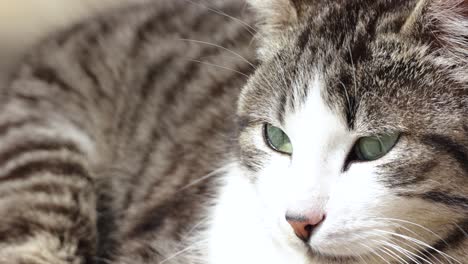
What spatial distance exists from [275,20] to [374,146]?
14.3 inches

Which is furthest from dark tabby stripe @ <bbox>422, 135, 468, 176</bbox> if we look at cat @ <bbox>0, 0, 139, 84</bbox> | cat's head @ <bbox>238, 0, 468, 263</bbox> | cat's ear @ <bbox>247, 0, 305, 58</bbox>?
cat @ <bbox>0, 0, 139, 84</bbox>

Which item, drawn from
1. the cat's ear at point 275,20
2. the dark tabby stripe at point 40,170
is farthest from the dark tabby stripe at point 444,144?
the dark tabby stripe at point 40,170

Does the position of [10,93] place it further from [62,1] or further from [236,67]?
[62,1]

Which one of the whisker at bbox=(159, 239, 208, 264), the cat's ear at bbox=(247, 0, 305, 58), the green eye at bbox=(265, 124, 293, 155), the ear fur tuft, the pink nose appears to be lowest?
the pink nose

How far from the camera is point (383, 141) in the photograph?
3.60 ft

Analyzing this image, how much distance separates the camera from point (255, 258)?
4.55ft

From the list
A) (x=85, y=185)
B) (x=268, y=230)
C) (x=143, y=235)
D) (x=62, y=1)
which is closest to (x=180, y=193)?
(x=143, y=235)

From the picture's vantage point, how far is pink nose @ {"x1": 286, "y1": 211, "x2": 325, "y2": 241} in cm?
109

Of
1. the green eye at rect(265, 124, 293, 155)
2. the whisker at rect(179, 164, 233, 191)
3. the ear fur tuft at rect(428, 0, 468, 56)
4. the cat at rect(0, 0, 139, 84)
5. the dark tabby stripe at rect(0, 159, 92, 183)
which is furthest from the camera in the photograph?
the cat at rect(0, 0, 139, 84)

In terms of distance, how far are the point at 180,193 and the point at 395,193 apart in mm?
741

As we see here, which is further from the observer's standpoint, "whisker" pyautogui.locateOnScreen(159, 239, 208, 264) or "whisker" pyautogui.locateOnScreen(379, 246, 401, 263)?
"whisker" pyautogui.locateOnScreen(159, 239, 208, 264)

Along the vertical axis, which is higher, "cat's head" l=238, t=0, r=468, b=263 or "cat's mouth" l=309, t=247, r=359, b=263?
"cat's head" l=238, t=0, r=468, b=263

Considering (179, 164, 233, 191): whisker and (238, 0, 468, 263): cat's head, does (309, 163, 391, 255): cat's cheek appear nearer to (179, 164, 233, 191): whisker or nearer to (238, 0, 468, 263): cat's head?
(238, 0, 468, 263): cat's head

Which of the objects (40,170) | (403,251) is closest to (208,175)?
(40,170)
